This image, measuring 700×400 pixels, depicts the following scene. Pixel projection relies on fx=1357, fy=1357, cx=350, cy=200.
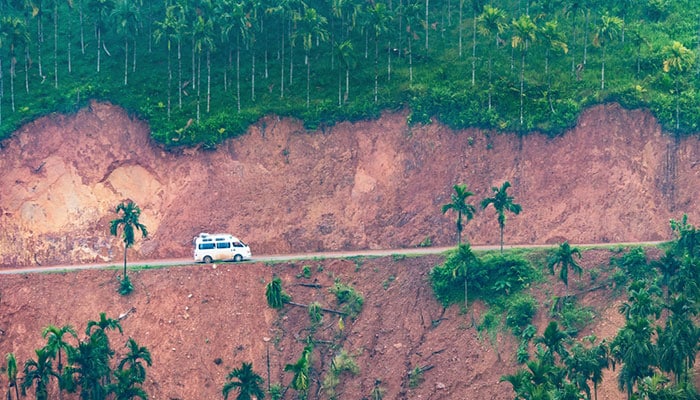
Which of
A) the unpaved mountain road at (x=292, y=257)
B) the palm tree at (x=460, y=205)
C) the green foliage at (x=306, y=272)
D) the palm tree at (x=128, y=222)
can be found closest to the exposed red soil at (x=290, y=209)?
the green foliage at (x=306, y=272)

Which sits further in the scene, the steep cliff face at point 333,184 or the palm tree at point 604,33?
the palm tree at point 604,33

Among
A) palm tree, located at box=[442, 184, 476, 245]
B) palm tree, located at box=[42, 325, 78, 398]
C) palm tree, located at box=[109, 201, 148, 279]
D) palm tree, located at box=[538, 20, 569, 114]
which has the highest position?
palm tree, located at box=[538, 20, 569, 114]

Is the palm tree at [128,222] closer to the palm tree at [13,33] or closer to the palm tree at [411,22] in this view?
the palm tree at [13,33]

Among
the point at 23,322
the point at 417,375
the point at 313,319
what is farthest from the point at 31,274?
the point at 417,375

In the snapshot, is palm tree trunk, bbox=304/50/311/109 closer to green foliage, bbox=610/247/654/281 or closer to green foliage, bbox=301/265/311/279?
green foliage, bbox=301/265/311/279

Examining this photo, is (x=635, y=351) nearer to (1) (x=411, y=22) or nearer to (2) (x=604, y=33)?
(2) (x=604, y=33)

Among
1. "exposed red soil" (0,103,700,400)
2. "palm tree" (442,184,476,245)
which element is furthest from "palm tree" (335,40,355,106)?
"palm tree" (442,184,476,245)
